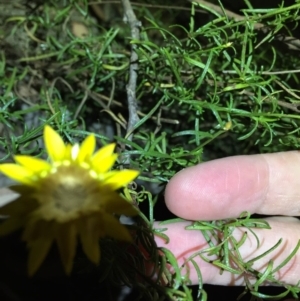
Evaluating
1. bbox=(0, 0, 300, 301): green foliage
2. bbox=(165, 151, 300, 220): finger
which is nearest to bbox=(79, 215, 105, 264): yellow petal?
bbox=(0, 0, 300, 301): green foliage

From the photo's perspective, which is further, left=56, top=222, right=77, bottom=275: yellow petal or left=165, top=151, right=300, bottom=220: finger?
left=165, top=151, right=300, bottom=220: finger

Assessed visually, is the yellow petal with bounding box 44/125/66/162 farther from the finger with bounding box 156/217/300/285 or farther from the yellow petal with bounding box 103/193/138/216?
the finger with bounding box 156/217/300/285

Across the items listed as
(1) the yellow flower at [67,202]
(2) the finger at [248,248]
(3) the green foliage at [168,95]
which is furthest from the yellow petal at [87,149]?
(2) the finger at [248,248]

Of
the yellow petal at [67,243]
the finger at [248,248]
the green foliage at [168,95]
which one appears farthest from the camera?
the finger at [248,248]

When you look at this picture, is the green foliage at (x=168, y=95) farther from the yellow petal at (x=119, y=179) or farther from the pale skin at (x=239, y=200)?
the yellow petal at (x=119, y=179)

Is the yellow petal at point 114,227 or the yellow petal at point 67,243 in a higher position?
the yellow petal at point 114,227
